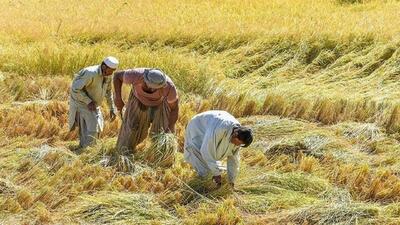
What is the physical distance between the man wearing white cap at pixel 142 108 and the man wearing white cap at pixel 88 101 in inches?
13.8

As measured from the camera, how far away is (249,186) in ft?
17.5

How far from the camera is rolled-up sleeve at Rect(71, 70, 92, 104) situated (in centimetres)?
624

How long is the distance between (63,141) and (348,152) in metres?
2.81

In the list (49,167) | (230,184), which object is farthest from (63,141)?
(230,184)

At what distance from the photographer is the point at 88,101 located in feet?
20.8

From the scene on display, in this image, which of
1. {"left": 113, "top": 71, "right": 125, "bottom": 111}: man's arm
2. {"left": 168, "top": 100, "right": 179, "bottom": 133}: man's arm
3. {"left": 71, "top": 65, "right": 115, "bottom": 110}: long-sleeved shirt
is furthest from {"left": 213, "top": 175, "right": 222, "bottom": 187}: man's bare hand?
{"left": 71, "top": 65, "right": 115, "bottom": 110}: long-sleeved shirt

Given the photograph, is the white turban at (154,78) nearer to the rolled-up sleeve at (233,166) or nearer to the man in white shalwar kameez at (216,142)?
the man in white shalwar kameez at (216,142)

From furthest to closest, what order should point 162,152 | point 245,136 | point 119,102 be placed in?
point 119,102 → point 162,152 → point 245,136

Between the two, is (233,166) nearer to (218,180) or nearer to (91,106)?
(218,180)

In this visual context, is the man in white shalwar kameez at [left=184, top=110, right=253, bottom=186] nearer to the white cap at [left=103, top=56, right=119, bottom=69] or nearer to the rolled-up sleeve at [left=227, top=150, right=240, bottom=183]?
the rolled-up sleeve at [left=227, top=150, right=240, bottom=183]

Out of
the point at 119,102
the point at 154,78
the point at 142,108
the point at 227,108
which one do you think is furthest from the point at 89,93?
the point at 227,108

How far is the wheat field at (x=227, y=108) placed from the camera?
5.04 meters

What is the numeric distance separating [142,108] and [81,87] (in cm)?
71

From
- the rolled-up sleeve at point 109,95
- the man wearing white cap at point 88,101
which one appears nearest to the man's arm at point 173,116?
the man wearing white cap at point 88,101
